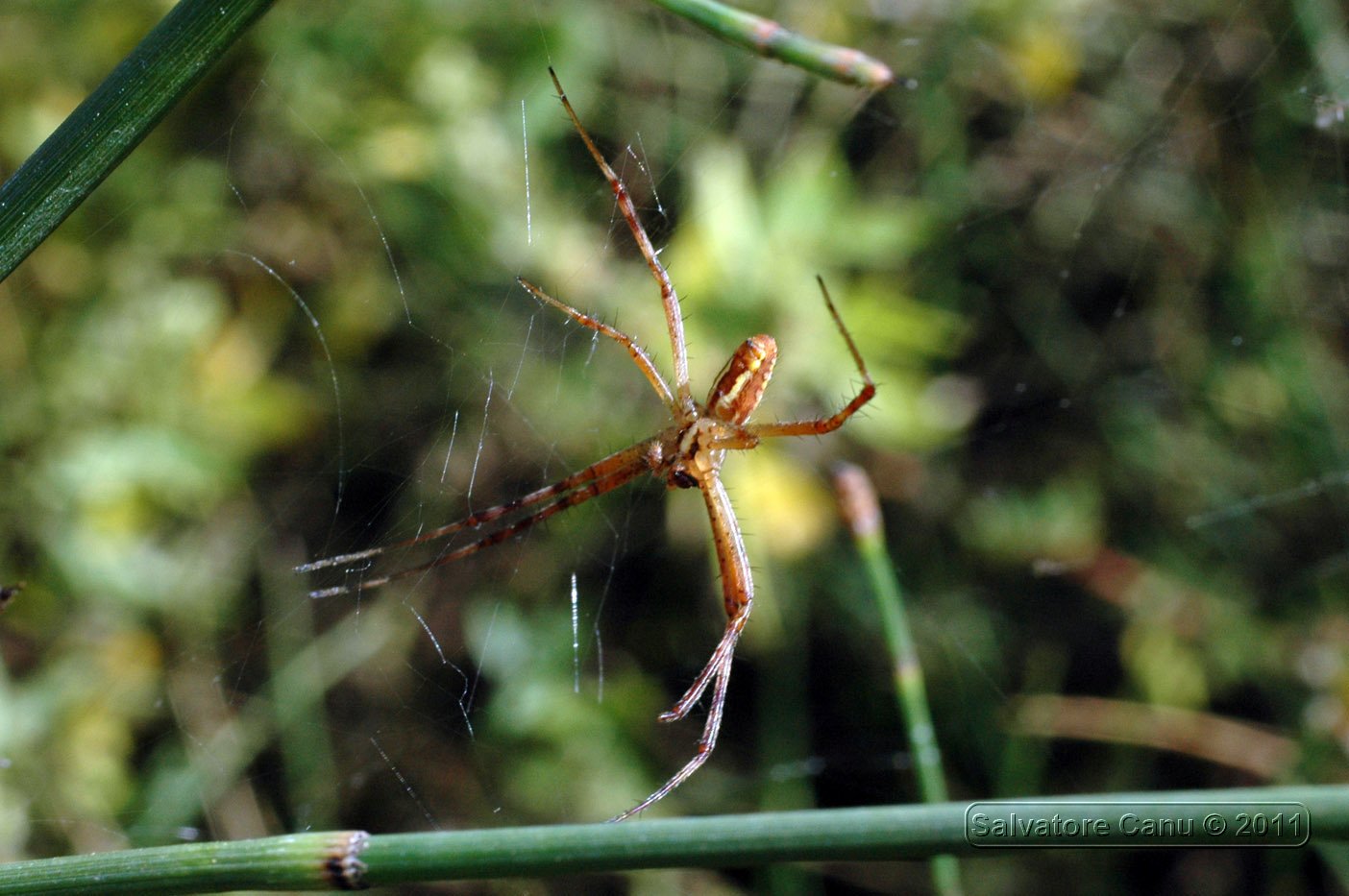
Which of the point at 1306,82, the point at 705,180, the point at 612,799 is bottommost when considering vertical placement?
the point at 612,799

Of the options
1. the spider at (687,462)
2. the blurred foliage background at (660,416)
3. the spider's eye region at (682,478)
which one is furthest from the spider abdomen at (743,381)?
the blurred foliage background at (660,416)

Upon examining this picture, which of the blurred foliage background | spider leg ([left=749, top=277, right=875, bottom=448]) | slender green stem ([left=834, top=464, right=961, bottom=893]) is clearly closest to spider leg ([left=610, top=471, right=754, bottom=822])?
spider leg ([left=749, top=277, right=875, bottom=448])

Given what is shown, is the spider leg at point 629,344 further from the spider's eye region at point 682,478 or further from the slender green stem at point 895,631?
the slender green stem at point 895,631

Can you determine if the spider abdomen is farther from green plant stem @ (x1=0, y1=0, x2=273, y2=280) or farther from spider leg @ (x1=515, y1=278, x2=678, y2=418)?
green plant stem @ (x1=0, y1=0, x2=273, y2=280)

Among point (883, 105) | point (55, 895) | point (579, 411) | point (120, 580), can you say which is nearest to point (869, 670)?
point (579, 411)

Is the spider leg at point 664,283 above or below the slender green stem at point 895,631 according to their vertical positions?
above

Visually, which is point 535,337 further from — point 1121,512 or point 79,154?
point 1121,512

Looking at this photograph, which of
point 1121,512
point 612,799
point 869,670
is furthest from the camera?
point 1121,512

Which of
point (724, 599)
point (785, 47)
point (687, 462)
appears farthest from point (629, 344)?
point (785, 47)
